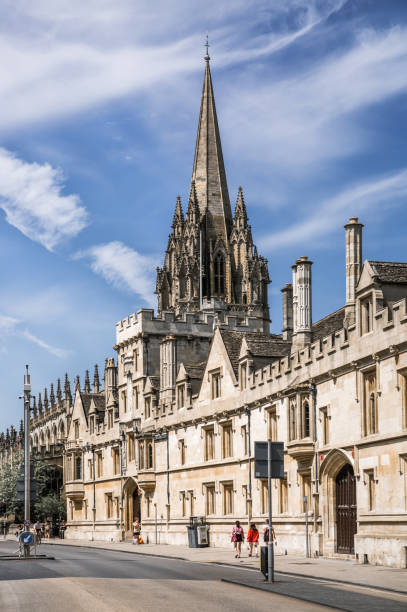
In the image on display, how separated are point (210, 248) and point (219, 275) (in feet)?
10.1

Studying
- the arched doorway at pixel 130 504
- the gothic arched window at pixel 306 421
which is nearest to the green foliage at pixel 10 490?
the arched doorway at pixel 130 504

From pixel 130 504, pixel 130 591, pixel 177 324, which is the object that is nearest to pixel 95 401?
pixel 130 504

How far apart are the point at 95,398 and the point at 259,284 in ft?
93.1

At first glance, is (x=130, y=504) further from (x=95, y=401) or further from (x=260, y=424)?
(x=260, y=424)

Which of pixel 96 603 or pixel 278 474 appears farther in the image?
pixel 278 474

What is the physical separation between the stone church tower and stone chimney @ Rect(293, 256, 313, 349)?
57954mm

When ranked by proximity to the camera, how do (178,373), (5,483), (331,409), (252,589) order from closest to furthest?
1. (252,589)
2. (331,409)
3. (178,373)
4. (5,483)

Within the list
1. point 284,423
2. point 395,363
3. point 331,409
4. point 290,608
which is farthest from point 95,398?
point 290,608

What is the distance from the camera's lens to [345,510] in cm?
3616

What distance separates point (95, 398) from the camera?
80.4 metres

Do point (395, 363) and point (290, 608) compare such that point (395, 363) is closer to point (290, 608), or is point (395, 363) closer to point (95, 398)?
point (290, 608)

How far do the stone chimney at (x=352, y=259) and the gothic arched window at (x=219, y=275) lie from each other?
65438 mm

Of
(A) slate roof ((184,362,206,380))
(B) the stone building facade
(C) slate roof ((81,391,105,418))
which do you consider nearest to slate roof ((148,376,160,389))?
(B) the stone building facade

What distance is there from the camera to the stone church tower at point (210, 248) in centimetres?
10250
